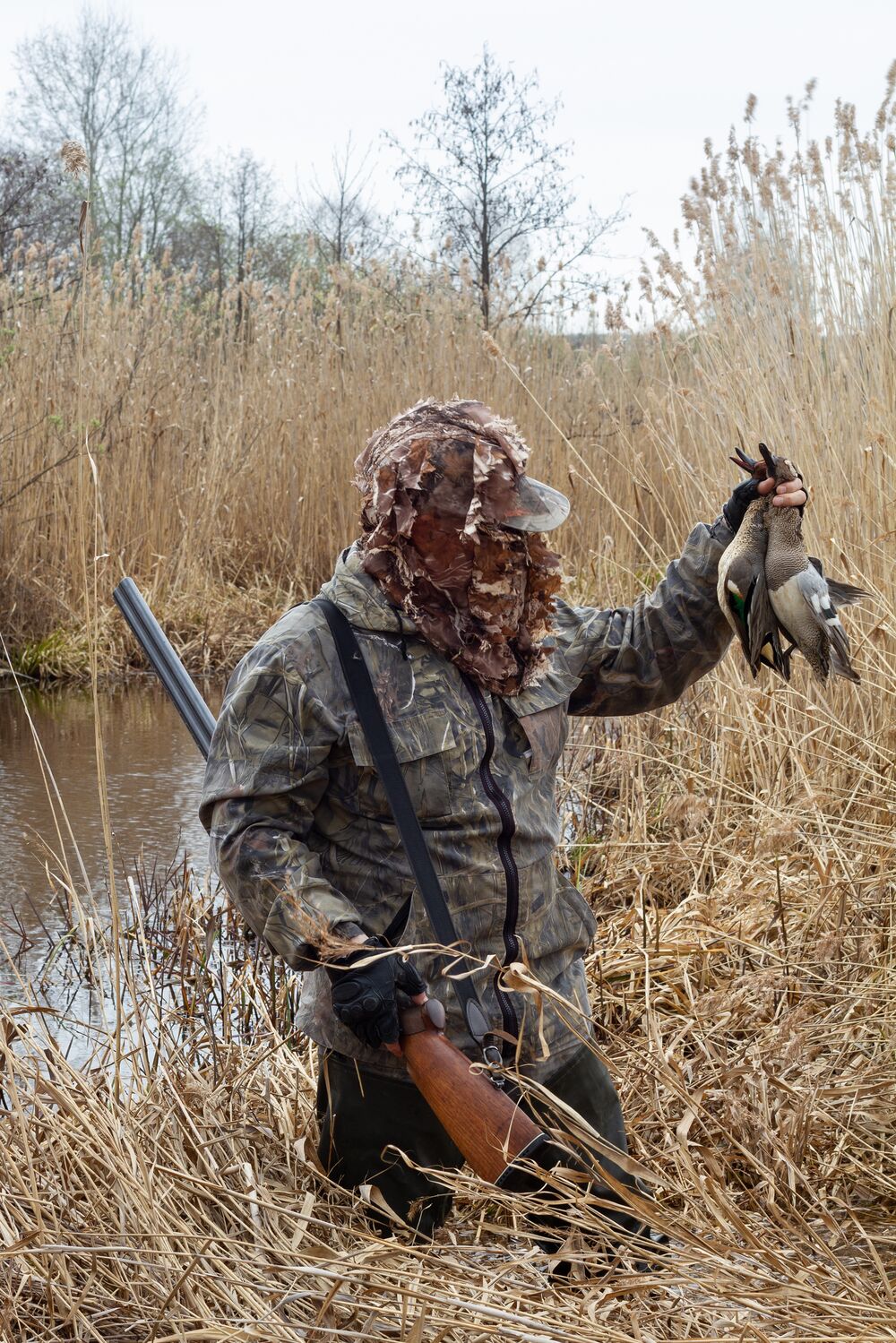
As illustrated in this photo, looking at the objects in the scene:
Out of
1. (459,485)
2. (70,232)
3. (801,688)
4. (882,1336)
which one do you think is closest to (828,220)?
(801,688)

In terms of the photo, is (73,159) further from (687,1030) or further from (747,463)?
(687,1030)

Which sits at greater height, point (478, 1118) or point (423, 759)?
point (423, 759)

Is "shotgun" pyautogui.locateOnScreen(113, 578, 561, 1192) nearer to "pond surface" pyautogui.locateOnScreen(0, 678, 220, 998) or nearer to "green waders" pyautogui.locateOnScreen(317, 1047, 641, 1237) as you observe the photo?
"green waders" pyautogui.locateOnScreen(317, 1047, 641, 1237)

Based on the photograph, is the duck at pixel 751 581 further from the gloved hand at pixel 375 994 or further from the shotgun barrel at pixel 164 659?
the shotgun barrel at pixel 164 659

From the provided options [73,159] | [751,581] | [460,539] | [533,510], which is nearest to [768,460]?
[751,581]

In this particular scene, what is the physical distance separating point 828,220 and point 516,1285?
3254 mm

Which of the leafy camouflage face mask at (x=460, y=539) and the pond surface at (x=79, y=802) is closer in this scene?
the leafy camouflage face mask at (x=460, y=539)

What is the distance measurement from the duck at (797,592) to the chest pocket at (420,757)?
58 centimetres

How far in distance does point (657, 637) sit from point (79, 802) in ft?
11.2

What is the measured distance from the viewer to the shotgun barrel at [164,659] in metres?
2.82

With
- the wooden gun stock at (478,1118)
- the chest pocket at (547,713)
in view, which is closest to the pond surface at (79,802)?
the chest pocket at (547,713)

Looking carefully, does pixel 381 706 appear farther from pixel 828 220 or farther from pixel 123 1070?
pixel 828 220

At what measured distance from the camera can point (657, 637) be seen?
261 cm

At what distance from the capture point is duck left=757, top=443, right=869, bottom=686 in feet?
7.41
